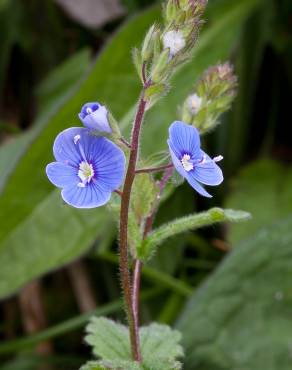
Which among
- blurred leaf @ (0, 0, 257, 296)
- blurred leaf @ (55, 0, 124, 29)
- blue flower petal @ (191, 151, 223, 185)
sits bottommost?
blue flower petal @ (191, 151, 223, 185)

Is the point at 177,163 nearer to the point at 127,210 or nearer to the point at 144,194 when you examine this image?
the point at 127,210

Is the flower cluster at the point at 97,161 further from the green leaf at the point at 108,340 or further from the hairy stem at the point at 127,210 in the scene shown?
the green leaf at the point at 108,340

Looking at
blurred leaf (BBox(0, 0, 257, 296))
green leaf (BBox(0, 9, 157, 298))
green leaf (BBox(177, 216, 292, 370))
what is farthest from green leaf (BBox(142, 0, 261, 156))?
green leaf (BBox(177, 216, 292, 370))

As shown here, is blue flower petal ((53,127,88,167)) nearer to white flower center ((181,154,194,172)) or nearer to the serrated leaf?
white flower center ((181,154,194,172))

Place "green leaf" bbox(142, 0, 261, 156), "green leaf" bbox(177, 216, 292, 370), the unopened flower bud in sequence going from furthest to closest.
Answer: "green leaf" bbox(142, 0, 261, 156), "green leaf" bbox(177, 216, 292, 370), the unopened flower bud

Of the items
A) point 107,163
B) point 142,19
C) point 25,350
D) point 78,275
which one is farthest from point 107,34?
point 107,163

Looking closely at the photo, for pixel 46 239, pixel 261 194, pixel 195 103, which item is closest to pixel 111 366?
pixel 195 103

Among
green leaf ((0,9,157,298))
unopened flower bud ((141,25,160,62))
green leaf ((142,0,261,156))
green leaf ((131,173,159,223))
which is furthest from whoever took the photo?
green leaf ((142,0,261,156))
